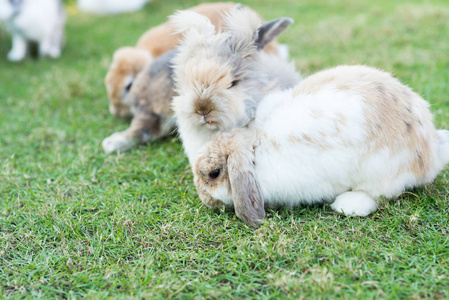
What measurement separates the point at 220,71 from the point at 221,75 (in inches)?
1.0

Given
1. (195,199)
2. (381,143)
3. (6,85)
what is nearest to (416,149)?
(381,143)

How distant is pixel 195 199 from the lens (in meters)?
2.56

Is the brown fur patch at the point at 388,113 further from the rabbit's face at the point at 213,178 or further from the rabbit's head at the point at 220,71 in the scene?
the rabbit's face at the point at 213,178

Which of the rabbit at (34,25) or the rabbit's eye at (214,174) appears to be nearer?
the rabbit's eye at (214,174)

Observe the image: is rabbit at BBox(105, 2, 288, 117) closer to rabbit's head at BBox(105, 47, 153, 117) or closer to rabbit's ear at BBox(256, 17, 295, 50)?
rabbit's head at BBox(105, 47, 153, 117)

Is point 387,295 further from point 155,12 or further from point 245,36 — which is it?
point 155,12

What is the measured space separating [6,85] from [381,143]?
4.41 m

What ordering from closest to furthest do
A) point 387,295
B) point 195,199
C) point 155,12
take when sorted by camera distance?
point 387,295 < point 195,199 < point 155,12

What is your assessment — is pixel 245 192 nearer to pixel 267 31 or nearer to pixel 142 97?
pixel 267 31

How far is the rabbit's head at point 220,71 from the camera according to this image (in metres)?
2.36

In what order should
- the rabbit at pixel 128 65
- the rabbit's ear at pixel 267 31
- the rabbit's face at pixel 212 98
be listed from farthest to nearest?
the rabbit at pixel 128 65 < the rabbit's ear at pixel 267 31 < the rabbit's face at pixel 212 98

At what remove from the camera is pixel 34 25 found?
6.00 m

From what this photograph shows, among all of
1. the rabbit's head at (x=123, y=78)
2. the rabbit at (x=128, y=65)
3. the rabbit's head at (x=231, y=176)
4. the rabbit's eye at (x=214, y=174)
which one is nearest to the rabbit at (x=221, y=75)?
the rabbit's head at (x=231, y=176)

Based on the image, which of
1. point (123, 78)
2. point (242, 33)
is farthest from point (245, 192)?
point (123, 78)
